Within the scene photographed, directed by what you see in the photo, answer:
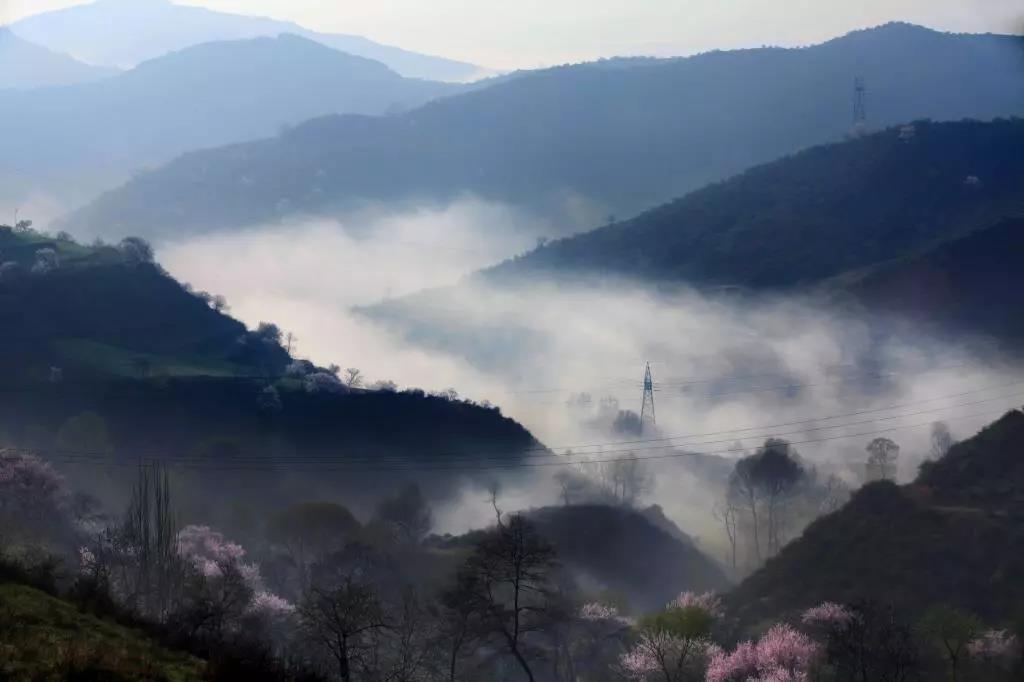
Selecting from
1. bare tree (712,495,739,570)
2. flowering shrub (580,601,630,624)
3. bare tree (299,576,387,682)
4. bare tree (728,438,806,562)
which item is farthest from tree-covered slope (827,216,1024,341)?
bare tree (299,576,387,682)

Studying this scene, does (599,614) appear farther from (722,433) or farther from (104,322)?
(722,433)

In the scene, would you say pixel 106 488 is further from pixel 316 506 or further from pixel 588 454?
pixel 588 454

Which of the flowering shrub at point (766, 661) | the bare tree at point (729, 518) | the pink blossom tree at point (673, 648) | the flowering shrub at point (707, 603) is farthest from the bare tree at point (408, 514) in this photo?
the flowering shrub at point (766, 661)

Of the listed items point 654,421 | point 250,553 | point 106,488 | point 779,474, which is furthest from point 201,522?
point 654,421

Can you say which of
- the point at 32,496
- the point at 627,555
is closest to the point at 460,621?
the point at 32,496

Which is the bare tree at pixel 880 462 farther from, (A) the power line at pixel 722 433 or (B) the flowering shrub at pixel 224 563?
(B) the flowering shrub at pixel 224 563

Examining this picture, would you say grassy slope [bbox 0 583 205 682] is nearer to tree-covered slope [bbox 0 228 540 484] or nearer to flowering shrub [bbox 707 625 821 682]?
flowering shrub [bbox 707 625 821 682]
